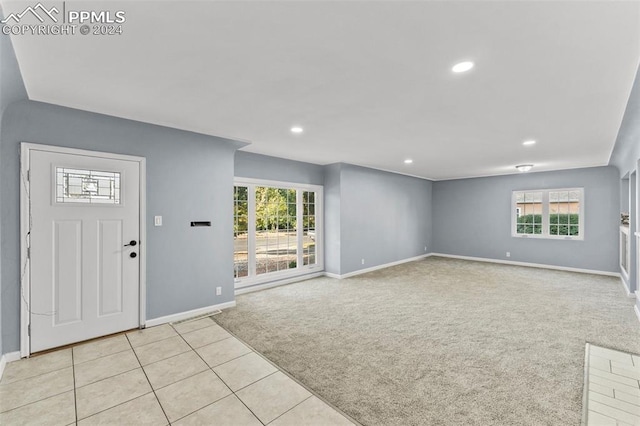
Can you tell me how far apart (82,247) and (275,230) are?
295 cm

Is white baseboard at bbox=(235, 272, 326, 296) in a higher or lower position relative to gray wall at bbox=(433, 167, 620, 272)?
lower

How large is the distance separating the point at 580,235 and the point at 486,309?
445 cm

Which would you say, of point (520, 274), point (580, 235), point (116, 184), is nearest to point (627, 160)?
point (580, 235)

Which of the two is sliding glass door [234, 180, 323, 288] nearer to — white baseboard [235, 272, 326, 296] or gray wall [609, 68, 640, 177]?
white baseboard [235, 272, 326, 296]

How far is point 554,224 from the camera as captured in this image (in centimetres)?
700

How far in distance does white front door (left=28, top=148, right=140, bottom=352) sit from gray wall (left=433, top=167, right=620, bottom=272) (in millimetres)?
8121

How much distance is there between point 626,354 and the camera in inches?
112

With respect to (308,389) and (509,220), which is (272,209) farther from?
(509,220)

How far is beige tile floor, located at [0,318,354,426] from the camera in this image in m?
1.98

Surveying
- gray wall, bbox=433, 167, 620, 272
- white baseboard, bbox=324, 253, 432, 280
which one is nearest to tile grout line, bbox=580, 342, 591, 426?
white baseboard, bbox=324, 253, 432, 280

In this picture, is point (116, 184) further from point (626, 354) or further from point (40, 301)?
point (626, 354)

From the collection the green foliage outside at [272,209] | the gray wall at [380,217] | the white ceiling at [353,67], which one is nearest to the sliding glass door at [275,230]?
the green foliage outside at [272,209]

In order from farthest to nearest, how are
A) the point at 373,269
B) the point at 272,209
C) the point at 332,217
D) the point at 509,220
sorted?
the point at 509,220 < the point at 373,269 < the point at 332,217 < the point at 272,209

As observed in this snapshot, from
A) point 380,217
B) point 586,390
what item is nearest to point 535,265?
point 380,217
